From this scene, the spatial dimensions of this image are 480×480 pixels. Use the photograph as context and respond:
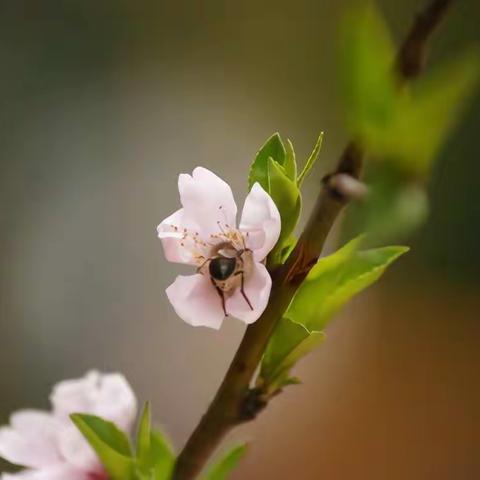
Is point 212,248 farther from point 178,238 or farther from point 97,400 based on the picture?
point 97,400

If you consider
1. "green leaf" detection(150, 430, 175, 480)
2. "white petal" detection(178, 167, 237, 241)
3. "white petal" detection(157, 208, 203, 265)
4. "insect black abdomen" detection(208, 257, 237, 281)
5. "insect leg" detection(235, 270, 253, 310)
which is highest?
"white petal" detection(178, 167, 237, 241)

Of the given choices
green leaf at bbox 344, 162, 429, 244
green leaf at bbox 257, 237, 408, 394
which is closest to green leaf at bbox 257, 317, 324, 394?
green leaf at bbox 257, 237, 408, 394

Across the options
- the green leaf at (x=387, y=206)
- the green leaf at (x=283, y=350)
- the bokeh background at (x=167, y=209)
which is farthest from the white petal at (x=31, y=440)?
the bokeh background at (x=167, y=209)

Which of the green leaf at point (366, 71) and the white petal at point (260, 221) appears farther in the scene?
Answer: the white petal at point (260, 221)

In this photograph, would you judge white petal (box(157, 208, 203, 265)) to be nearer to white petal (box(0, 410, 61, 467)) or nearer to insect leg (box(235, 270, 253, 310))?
insect leg (box(235, 270, 253, 310))

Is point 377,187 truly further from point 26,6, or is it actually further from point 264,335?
point 26,6

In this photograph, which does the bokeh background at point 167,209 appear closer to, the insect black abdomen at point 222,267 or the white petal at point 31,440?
the white petal at point 31,440

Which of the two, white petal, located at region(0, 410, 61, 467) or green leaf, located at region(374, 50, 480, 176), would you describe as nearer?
green leaf, located at region(374, 50, 480, 176)
